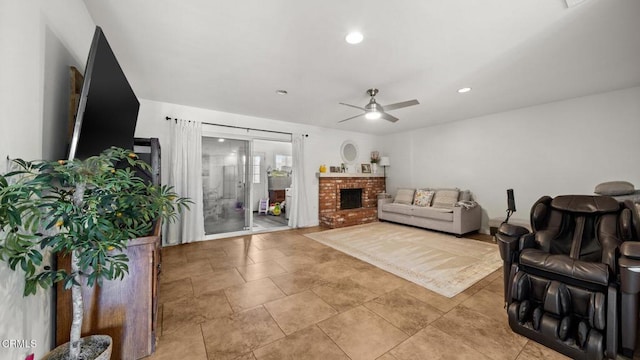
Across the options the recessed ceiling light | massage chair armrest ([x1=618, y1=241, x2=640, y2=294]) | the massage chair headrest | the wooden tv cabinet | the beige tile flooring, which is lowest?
the beige tile flooring

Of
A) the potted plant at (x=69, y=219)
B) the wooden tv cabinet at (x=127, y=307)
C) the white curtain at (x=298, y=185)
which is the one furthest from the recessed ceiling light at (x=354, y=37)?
the white curtain at (x=298, y=185)

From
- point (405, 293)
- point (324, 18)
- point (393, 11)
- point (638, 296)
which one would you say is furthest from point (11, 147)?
point (638, 296)

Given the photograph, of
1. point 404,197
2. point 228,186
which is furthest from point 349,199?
point 228,186

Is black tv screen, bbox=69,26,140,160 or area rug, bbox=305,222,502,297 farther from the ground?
black tv screen, bbox=69,26,140,160

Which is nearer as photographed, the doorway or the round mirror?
the doorway

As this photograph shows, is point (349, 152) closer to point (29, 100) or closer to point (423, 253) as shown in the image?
point (423, 253)

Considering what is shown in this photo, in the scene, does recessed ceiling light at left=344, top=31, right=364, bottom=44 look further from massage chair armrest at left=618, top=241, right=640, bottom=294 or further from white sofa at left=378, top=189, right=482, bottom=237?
white sofa at left=378, top=189, right=482, bottom=237

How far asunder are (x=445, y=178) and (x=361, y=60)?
4144 mm

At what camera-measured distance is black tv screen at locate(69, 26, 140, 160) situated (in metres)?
1.22

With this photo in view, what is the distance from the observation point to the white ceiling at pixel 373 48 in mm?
1712

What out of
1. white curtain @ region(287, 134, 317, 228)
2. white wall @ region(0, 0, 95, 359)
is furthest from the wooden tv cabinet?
white curtain @ region(287, 134, 317, 228)

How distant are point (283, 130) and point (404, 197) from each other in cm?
344

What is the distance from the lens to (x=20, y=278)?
38.6 inches

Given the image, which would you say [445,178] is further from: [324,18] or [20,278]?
[20,278]
